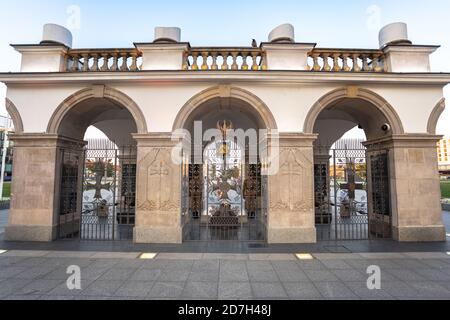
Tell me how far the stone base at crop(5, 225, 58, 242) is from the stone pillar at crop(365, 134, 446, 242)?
11.0 m

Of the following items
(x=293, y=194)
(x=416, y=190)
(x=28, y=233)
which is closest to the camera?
(x=293, y=194)

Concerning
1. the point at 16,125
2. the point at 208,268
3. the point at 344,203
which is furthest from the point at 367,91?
the point at 16,125

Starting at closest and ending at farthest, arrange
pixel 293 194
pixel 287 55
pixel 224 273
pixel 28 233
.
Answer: pixel 224 273
pixel 293 194
pixel 28 233
pixel 287 55

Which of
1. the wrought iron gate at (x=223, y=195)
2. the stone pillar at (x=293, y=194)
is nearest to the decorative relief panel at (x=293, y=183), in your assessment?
the stone pillar at (x=293, y=194)

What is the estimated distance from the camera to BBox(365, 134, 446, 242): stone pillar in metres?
8.05

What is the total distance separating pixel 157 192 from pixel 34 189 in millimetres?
3949

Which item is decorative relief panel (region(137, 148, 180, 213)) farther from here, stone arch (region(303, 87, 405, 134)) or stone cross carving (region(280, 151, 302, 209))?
stone arch (region(303, 87, 405, 134))

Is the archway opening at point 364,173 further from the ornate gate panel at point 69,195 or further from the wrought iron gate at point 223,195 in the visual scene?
the ornate gate panel at point 69,195

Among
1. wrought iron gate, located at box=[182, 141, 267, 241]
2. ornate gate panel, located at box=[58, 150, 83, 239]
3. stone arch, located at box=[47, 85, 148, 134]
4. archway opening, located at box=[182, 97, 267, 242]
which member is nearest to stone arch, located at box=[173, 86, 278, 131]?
archway opening, located at box=[182, 97, 267, 242]

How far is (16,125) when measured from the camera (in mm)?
8266

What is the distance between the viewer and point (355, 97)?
8.27 m

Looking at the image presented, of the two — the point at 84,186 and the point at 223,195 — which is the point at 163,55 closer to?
the point at 223,195

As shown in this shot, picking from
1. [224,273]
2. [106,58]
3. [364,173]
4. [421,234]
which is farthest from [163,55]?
[421,234]

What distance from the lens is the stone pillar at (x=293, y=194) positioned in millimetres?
7855
